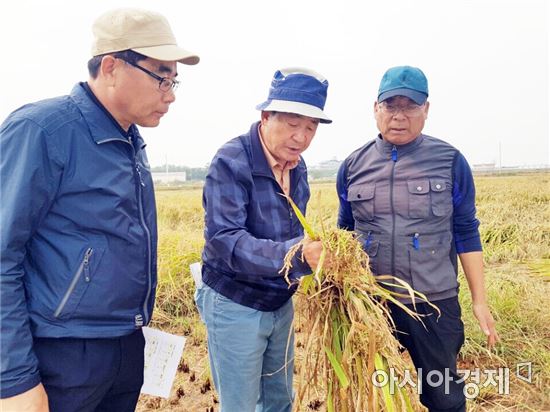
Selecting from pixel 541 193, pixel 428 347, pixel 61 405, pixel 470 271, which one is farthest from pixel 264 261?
pixel 541 193

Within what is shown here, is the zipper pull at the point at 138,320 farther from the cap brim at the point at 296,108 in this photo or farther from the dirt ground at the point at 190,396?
the dirt ground at the point at 190,396

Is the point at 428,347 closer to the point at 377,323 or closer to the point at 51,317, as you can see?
the point at 377,323

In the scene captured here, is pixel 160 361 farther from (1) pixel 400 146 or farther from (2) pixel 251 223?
(1) pixel 400 146

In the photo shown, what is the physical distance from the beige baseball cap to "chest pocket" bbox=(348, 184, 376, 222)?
2.88 ft

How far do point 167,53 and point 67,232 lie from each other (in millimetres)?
589

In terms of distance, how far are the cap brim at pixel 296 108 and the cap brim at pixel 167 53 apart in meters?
0.30

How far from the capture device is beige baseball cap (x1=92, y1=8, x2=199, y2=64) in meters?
1.20

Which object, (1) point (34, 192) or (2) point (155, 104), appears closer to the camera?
(1) point (34, 192)

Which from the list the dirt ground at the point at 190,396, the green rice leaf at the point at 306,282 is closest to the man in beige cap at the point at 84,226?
the green rice leaf at the point at 306,282

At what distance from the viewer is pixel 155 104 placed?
1.29 meters

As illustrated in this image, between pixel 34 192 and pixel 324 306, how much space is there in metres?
0.89

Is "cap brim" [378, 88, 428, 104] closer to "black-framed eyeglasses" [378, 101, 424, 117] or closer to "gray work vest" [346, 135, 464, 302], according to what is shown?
"black-framed eyeglasses" [378, 101, 424, 117]

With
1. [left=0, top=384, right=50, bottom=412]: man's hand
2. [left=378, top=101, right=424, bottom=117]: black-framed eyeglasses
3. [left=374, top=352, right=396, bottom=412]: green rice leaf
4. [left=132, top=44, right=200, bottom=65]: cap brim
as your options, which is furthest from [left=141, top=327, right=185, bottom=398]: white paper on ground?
[left=378, top=101, right=424, bottom=117]: black-framed eyeglasses

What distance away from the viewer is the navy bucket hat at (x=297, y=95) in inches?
55.4
